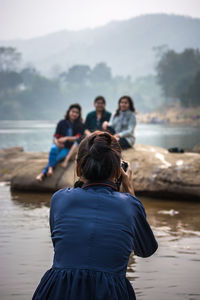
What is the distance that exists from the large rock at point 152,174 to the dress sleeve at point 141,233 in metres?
4.77

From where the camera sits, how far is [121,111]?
7.61 meters

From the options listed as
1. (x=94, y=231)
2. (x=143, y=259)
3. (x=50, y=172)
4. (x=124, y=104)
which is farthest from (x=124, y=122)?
(x=94, y=231)

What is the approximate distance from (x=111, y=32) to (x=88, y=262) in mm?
168817

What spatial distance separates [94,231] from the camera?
1598 mm

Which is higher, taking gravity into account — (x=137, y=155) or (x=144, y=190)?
(x=137, y=155)

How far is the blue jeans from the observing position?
7.42m

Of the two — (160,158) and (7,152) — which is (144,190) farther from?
(7,152)

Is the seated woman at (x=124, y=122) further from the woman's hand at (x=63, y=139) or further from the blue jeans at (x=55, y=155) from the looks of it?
the blue jeans at (x=55, y=155)

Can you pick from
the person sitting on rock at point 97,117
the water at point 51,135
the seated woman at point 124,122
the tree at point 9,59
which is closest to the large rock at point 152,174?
the seated woman at point 124,122

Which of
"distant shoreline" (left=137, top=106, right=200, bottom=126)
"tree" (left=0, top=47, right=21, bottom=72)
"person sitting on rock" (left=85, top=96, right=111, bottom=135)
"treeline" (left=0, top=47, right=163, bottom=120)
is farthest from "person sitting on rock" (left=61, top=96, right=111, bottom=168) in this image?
"tree" (left=0, top=47, right=21, bottom=72)

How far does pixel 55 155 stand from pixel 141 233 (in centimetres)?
581

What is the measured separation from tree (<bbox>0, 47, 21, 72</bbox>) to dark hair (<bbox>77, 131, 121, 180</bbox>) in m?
65.8

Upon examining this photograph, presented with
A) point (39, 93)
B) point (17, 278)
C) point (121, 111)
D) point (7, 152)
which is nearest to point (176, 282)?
point (17, 278)

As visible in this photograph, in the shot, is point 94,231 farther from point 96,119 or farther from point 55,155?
point 96,119
